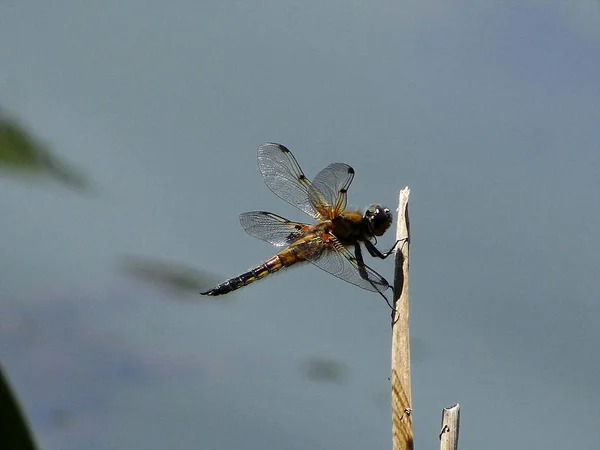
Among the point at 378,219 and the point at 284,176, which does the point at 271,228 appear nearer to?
the point at 284,176

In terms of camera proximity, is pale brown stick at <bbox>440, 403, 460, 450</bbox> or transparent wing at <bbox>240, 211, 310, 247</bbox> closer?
pale brown stick at <bbox>440, 403, 460, 450</bbox>

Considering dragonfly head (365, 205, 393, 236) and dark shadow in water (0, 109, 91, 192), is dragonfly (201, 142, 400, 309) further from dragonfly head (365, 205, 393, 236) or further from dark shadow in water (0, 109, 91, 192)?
dark shadow in water (0, 109, 91, 192)

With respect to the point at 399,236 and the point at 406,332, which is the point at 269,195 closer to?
the point at 399,236

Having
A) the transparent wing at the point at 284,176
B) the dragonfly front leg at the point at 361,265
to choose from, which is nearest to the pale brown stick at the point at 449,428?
the dragonfly front leg at the point at 361,265

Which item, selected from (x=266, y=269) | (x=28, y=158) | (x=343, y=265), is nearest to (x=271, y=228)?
(x=266, y=269)

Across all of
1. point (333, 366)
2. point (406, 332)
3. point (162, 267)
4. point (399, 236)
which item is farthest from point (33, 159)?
point (406, 332)

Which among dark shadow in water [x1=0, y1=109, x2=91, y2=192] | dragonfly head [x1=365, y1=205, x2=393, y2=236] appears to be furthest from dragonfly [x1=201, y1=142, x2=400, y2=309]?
dark shadow in water [x1=0, y1=109, x2=91, y2=192]

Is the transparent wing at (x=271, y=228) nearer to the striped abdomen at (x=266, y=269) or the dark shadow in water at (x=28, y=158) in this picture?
the striped abdomen at (x=266, y=269)
